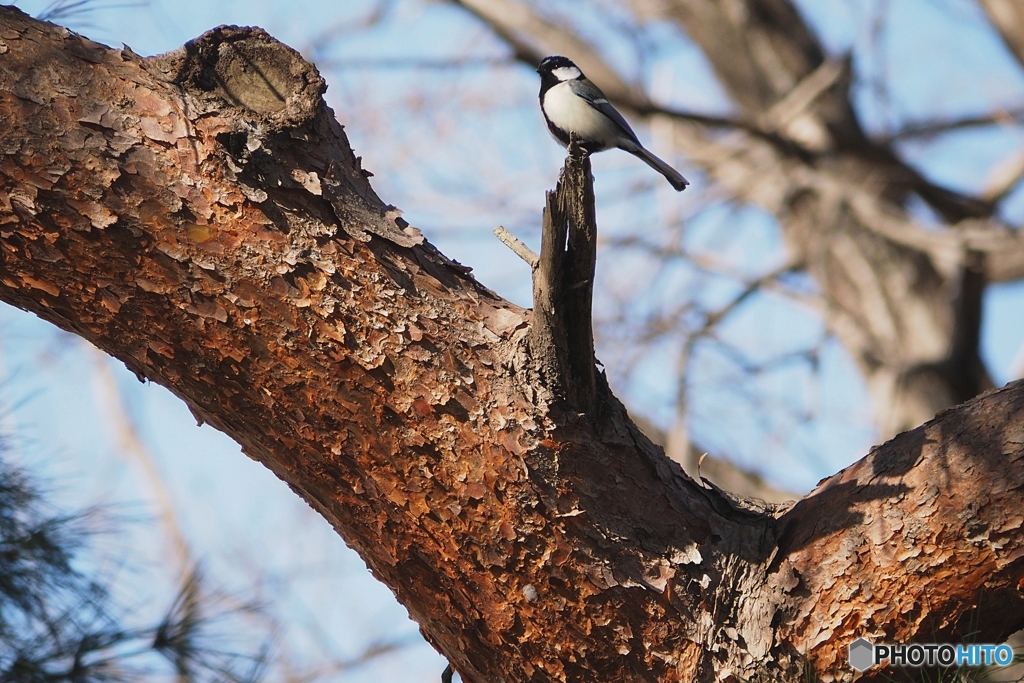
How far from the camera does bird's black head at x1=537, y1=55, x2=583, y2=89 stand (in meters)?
3.74

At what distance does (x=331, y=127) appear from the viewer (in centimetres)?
181

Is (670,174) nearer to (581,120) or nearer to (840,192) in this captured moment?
(581,120)

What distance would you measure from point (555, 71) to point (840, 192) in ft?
8.74

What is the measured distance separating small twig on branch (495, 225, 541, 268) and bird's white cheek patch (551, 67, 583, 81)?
1.99m

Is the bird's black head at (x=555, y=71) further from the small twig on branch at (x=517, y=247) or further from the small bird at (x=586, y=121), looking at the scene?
the small twig on branch at (x=517, y=247)

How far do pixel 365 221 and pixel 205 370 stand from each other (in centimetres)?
42

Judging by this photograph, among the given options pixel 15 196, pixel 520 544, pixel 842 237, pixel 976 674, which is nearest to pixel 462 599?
pixel 520 544

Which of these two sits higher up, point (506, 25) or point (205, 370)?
point (506, 25)

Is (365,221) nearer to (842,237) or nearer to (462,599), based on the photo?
(462,599)

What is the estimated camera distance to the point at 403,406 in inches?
65.8
